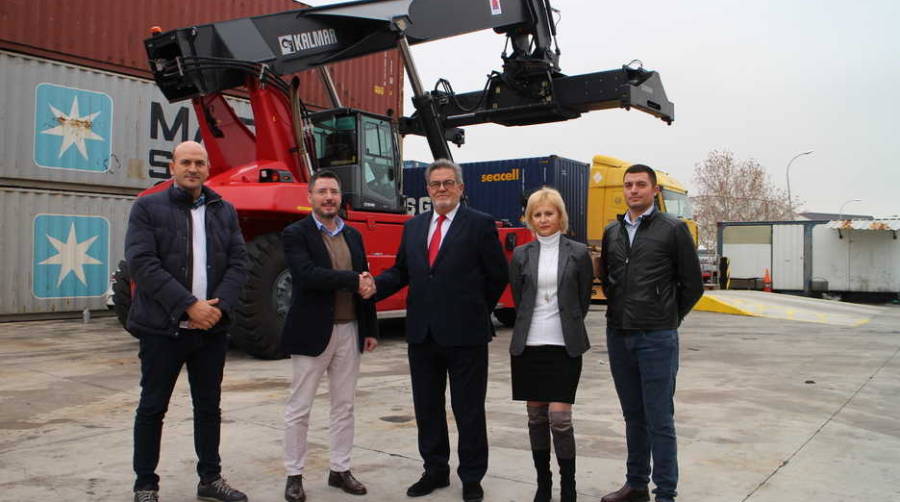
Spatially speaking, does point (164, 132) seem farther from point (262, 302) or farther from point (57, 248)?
point (262, 302)

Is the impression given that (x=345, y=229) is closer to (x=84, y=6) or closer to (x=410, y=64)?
(x=410, y=64)

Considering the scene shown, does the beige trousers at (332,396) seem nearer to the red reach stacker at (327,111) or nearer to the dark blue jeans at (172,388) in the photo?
the dark blue jeans at (172,388)

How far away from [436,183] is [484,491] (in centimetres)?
159

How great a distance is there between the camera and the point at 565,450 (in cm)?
342

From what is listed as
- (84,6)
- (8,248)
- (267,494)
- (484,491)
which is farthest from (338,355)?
(84,6)

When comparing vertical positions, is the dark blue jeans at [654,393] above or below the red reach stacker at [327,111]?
below

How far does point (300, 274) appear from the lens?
3662mm

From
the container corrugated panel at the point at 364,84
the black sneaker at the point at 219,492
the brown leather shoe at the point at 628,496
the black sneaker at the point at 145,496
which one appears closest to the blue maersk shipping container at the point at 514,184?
the container corrugated panel at the point at 364,84

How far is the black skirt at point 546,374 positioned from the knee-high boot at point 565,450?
0.28 feet

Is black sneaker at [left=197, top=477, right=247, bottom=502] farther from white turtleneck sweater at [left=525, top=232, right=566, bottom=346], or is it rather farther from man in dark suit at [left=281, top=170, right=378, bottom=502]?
white turtleneck sweater at [left=525, top=232, right=566, bottom=346]

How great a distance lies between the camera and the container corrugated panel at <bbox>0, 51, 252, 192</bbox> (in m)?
11.4

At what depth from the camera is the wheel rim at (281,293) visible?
7836mm

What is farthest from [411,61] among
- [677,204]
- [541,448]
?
[677,204]

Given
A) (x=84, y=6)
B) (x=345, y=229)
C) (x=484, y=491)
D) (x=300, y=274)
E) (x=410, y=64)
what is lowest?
(x=484, y=491)
